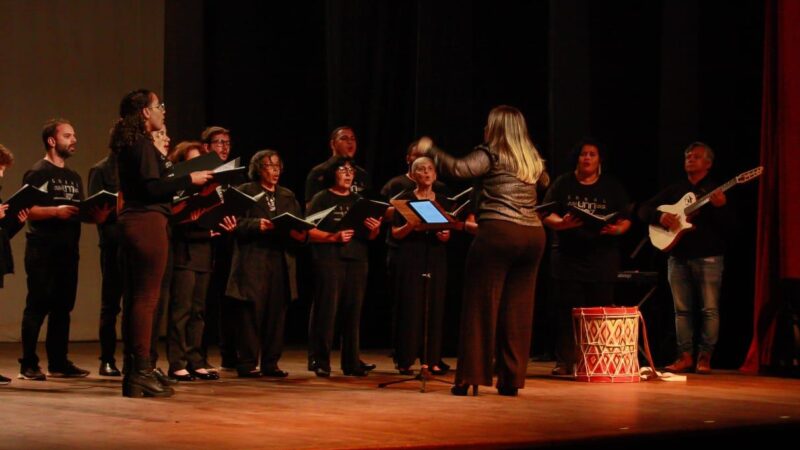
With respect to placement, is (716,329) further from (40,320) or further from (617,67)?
(40,320)

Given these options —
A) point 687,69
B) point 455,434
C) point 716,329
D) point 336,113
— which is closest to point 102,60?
point 336,113

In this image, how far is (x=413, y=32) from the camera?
9.52 meters

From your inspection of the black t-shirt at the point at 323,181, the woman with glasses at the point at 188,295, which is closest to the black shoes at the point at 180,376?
the woman with glasses at the point at 188,295

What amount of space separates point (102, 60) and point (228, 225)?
145 inches

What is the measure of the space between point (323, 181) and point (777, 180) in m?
2.85

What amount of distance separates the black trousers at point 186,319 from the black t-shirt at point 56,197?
25.5 inches

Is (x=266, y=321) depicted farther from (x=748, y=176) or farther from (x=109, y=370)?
(x=748, y=176)

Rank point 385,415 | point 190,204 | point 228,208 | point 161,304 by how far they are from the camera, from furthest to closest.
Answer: point 228,208, point 161,304, point 190,204, point 385,415

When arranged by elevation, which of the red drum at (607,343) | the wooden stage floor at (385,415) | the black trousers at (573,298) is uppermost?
the black trousers at (573,298)

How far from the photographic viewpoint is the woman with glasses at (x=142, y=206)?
17.8 feet

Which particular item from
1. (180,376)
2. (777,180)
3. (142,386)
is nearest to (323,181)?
(180,376)

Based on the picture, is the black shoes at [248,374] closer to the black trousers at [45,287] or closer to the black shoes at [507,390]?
the black trousers at [45,287]

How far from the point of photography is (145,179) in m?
5.39

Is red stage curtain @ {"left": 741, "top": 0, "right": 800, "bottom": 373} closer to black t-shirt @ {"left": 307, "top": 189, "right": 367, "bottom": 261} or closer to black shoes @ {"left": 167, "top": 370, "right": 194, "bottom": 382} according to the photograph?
black t-shirt @ {"left": 307, "top": 189, "right": 367, "bottom": 261}
